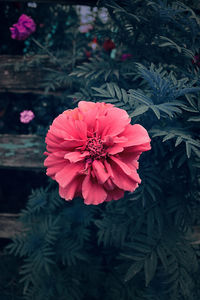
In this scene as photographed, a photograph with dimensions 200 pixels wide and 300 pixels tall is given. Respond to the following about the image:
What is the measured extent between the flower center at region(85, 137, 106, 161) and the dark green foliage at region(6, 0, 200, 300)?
13 cm

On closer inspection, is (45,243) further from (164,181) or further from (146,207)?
(164,181)

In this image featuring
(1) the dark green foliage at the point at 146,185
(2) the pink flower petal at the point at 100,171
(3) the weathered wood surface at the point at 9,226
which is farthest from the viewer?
(3) the weathered wood surface at the point at 9,226

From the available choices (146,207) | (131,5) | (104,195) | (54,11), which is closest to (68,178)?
(104,195)

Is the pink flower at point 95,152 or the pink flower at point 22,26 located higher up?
the pink flower at point 22,26

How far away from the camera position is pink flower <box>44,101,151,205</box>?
52 cm

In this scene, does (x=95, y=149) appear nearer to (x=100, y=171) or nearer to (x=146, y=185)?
(x=100, y=171)

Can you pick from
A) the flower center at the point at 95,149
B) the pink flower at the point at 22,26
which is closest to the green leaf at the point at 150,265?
the flower center at the point at 95,149

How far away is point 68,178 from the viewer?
20.7 inches

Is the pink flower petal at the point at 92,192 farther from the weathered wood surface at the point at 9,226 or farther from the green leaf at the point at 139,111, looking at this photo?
the weathered wood surface at the point at 9,226

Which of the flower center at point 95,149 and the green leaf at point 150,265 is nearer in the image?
the flower center at point 95,149

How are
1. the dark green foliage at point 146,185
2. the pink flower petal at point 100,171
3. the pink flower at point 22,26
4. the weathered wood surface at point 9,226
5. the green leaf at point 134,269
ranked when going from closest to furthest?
the pink flower petal at point 100,171, the dark green foliage at point 146,185, the green leaf at point 134,269, the pink flower at point 22,26, the weathered wood surface at point 9,226

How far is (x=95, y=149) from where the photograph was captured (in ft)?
1.80

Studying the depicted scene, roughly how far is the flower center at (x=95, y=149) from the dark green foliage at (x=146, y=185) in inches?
4.9

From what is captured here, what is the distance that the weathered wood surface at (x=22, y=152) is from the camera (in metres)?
1.24
